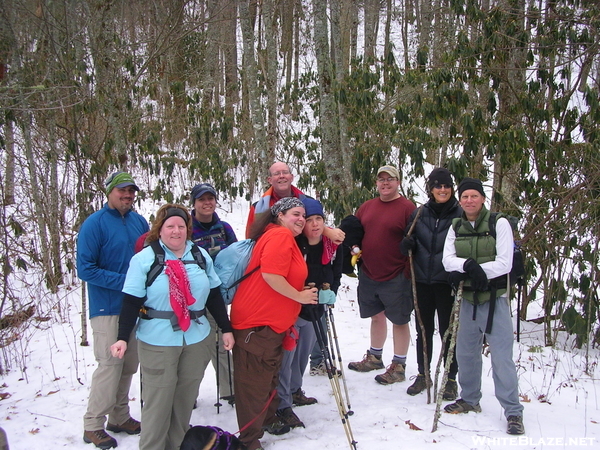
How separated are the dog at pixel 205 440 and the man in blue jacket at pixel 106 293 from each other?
0.77 meters

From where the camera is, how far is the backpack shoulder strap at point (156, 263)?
280 cm

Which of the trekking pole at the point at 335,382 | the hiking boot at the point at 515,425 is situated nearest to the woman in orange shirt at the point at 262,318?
the trekking pole at the point at 335,382

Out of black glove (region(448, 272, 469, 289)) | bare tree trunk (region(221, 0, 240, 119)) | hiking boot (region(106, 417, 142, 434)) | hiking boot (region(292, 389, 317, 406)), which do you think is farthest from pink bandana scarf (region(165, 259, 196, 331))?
bare tree trunk (region(221, 0, 240, 119))

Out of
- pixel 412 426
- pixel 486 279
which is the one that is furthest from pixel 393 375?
pixel 486 279

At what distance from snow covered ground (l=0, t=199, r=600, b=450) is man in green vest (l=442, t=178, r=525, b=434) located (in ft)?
1.03

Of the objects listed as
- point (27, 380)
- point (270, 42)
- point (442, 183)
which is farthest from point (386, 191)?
point (270, 42)

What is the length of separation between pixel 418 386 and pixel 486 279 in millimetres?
1289

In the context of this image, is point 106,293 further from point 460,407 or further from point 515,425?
point 515,425

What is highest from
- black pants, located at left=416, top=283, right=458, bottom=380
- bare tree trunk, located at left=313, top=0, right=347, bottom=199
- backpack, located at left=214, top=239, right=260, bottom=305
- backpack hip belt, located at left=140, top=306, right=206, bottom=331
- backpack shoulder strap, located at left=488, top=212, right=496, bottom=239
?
bare tree trunk, located at left=313, top=0, right=347, bottom=199

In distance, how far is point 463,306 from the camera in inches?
137

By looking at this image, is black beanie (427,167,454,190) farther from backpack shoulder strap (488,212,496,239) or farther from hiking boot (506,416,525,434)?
hiking boot (506,416,525,434)

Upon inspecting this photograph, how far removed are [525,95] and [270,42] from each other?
5112 mm

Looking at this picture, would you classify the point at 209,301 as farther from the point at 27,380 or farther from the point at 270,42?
the point at 270,42

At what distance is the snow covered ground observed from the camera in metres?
3.26
